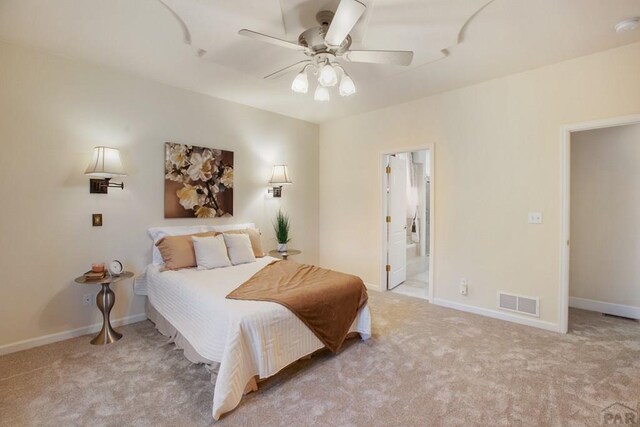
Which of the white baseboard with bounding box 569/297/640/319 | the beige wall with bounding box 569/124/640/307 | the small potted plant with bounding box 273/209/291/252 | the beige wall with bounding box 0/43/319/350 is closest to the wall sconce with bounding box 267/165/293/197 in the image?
the small potted plant with bounding box 273/209/291/252

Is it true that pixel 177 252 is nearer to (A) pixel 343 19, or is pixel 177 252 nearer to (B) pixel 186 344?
(B) pixel 186 344

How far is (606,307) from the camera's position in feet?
11.8

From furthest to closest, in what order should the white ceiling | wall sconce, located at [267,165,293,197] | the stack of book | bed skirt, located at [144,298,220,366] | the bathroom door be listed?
the bathroom door → wall sconce, located at [267,165,293,197] → the stack of book → bed skirt, located at [144,298,220,366] → the white ceiling

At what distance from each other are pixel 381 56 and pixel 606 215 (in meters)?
3.51

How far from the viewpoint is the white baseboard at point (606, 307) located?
344 cm

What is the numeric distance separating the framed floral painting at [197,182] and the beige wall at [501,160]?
208 centimetres

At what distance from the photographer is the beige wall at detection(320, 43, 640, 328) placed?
2.88 metres

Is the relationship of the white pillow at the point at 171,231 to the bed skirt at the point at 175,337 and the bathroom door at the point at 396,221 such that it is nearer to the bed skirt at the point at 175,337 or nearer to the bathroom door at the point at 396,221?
the bed skirt at the point at 175,337

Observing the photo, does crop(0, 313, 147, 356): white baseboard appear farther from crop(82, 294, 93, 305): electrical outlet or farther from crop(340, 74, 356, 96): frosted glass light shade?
crop(340, 74, 356, 96): frosted glass light shade

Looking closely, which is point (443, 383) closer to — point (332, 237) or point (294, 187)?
point (332, 237)

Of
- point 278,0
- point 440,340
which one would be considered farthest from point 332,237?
point 278,0

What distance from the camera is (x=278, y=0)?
201cm

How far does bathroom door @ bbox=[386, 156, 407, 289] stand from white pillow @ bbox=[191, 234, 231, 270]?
2400 millimetres

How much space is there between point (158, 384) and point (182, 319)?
1.56 ft
